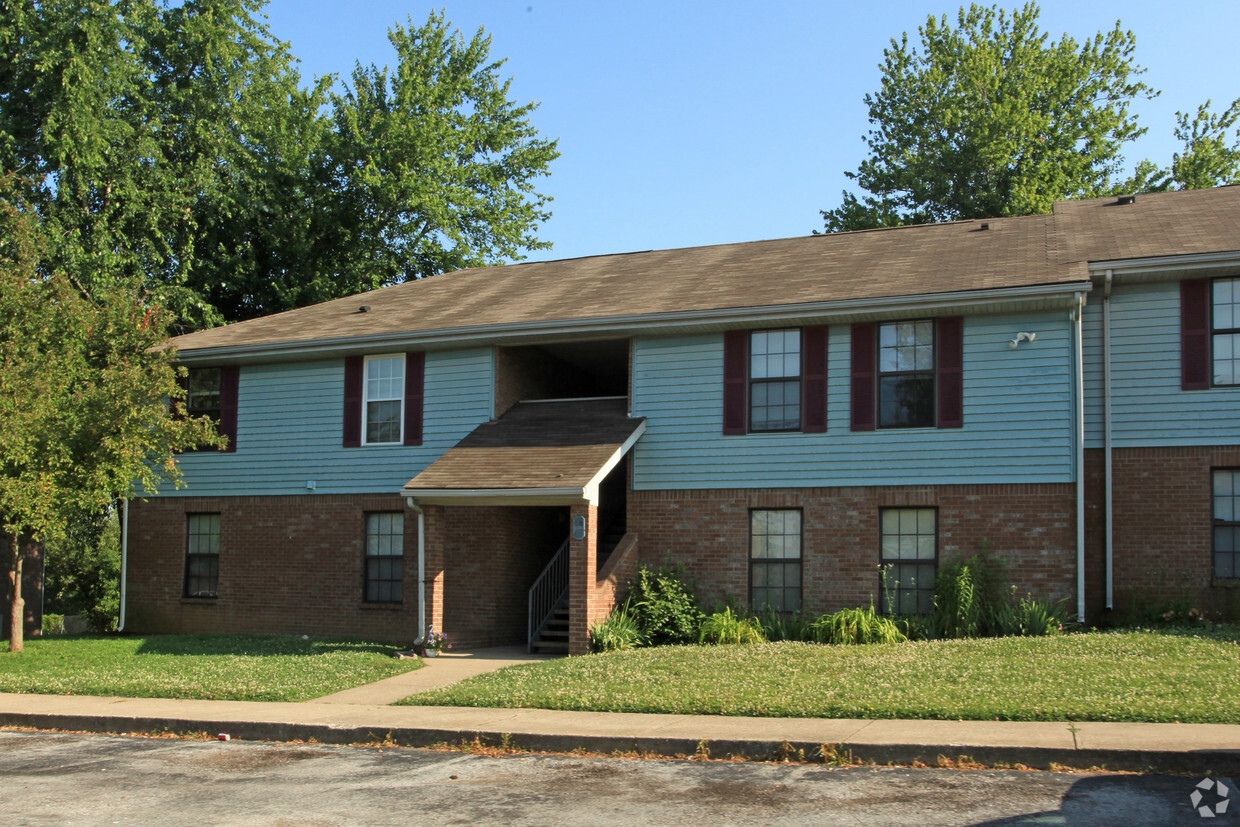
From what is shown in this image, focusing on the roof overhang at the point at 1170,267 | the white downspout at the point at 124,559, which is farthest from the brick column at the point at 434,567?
the roof overhang at the point at 1170,267

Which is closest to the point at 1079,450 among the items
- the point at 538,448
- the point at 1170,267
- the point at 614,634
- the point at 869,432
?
the point at 1170,267

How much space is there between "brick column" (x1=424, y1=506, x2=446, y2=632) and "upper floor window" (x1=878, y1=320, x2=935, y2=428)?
22.8 feet

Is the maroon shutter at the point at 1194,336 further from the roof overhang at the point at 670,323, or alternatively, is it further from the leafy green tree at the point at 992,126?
the leafy green tree at the point at 992,126

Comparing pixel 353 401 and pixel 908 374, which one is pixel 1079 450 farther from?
pixel 353 401

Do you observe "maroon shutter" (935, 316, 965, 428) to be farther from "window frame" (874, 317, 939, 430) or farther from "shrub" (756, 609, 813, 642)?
"shrub" (756, 609, 813, 642)

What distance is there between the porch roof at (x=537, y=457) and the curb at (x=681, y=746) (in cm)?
600

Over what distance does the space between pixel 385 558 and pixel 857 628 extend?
28.2 feet

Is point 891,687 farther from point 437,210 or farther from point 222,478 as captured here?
point 437,210

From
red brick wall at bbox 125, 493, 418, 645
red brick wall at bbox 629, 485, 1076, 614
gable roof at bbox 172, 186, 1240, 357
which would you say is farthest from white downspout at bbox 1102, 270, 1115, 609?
red brick wall at bbox 125, 493, 418, 645

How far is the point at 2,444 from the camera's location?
17.0 meters

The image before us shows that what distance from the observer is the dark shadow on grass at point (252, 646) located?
17.8m

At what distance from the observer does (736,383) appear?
1838 cm

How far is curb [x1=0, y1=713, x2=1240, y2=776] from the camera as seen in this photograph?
8.62 m

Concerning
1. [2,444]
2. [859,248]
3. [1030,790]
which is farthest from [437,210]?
[1030,790]
